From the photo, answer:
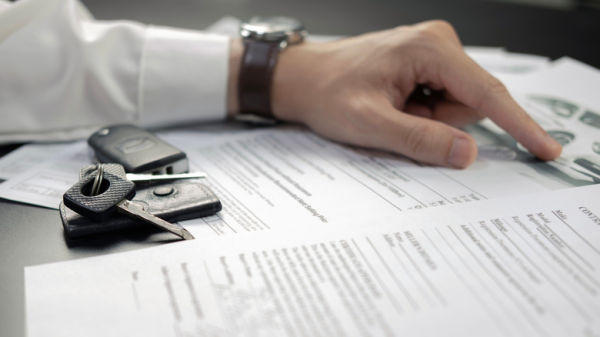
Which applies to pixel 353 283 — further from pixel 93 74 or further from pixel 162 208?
pixel 93 74

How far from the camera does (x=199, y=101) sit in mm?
796

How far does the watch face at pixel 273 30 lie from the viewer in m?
0.83

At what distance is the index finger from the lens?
0.66m

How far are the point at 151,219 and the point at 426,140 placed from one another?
0.35 metres

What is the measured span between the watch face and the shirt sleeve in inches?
1.8

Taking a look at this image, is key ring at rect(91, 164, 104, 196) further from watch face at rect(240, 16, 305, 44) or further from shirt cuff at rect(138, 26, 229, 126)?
watch face at rect(240, 16, 305, 44)

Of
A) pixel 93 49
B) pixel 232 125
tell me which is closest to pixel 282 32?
pixel 232 125

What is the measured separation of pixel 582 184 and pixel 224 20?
812mm

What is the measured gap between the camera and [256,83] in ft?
2.63

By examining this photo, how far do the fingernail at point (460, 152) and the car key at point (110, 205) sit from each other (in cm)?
34

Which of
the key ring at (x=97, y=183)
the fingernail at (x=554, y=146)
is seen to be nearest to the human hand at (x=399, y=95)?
the fingernail at (x=554, y=146)

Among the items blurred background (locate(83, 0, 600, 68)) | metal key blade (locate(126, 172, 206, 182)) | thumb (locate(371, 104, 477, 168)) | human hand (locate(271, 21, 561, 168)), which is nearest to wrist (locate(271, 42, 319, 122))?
human hand (locate(271, 21, 561, 168))

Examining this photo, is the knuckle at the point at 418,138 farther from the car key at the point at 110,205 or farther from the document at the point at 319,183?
the car key at the point at 110,205

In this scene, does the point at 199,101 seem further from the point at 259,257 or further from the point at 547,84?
the point at 547,84
